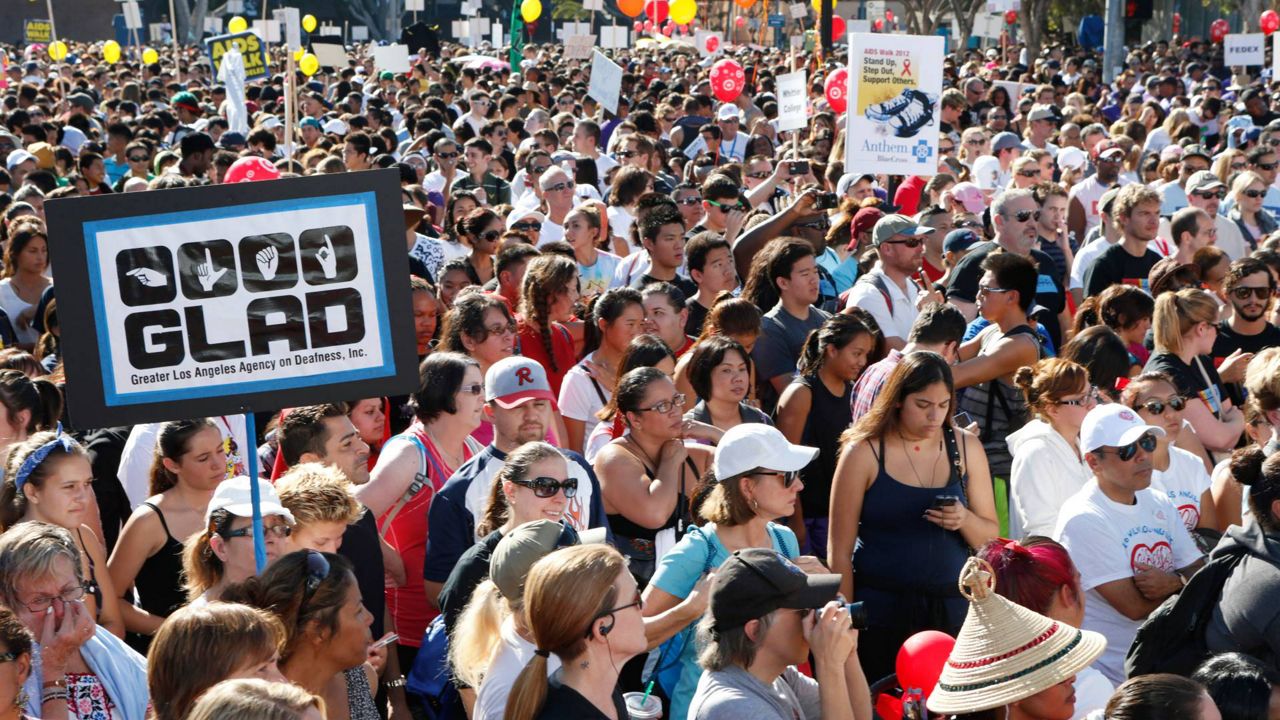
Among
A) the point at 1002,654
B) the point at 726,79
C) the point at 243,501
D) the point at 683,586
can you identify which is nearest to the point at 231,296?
the point at 243,501

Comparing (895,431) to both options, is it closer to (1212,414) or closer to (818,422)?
(818,422)

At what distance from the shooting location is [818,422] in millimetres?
6211

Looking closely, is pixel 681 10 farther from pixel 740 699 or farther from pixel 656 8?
pixel 740 699

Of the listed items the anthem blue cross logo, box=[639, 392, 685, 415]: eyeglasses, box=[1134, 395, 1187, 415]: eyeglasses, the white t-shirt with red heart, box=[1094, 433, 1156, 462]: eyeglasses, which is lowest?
the white t-shirt with red heart

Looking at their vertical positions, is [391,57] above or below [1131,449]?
above

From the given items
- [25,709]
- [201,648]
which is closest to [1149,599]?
[201,648]

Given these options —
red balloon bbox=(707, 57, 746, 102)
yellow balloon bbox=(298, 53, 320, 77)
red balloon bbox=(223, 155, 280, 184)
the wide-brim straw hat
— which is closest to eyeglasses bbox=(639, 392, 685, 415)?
the wide-brim straw hat

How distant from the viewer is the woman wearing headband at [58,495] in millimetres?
4645

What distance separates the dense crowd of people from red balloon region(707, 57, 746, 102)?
9944mm

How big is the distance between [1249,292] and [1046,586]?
13.4 feet

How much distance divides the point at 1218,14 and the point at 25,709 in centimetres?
5379

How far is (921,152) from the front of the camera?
1084 cm

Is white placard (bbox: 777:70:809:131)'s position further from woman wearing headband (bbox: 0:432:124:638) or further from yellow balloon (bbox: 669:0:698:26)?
yellow balloon (bbox: 669:0:698:26)

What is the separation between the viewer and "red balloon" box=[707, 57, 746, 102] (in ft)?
64.0
